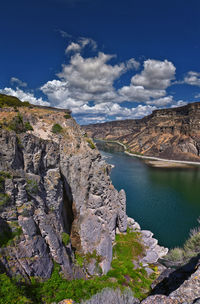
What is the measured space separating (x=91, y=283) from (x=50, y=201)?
8281mm

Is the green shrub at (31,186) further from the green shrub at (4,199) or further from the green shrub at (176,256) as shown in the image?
the green shrub at (176,256)

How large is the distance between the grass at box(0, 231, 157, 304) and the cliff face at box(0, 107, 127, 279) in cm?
74

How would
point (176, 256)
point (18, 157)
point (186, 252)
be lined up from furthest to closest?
point (186, 252), point (176, 256), point (18, 157)

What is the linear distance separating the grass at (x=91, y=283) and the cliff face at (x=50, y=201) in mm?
736

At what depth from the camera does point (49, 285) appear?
38.9 feet

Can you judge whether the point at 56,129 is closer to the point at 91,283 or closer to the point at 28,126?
the point at 28,126

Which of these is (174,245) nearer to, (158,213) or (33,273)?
(158,213)

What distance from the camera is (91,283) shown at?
14.9 metres

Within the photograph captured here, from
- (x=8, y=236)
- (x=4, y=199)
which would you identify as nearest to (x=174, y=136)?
(x=4, y=199)

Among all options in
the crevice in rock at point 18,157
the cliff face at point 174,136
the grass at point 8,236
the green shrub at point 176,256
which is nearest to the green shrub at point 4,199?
the grass at point 8,236

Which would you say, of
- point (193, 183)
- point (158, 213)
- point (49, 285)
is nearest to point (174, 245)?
point (158, 213)

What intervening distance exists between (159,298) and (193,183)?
76.1 metres

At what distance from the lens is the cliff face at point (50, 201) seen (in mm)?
11930

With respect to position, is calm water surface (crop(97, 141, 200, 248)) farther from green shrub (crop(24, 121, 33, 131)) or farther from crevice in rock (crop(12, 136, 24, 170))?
green shrub (crop(24, 121, 33, 131))
